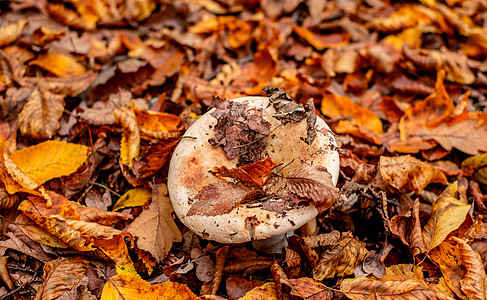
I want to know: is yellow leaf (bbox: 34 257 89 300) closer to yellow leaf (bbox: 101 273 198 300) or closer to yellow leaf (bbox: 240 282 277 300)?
yellow leaf (bbox: 101 273 198 300)

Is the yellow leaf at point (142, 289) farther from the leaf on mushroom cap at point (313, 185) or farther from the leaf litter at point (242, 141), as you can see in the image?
the leaf on mushroom cap at point (313, 185)

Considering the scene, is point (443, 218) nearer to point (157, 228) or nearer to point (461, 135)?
point (461, 135)

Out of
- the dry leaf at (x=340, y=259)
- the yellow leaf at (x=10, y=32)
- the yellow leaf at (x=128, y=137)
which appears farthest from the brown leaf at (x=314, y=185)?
the yellow leaf at (x=10, y=32)

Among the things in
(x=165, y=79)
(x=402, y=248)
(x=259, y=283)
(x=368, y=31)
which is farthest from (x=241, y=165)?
(x=368, y=31)

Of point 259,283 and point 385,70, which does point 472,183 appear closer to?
point 385,70

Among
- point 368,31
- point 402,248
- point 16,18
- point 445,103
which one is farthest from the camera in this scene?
point 368,31

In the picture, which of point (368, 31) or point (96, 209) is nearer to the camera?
point (96, 209)
